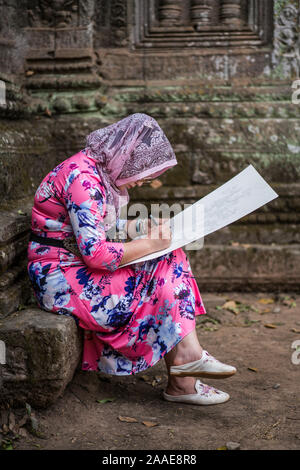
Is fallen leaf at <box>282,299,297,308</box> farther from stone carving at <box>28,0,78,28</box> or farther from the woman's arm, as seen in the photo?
stone carving at <box>28,0,78,28</box>

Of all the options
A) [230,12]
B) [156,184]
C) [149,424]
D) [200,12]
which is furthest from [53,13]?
[149,424]

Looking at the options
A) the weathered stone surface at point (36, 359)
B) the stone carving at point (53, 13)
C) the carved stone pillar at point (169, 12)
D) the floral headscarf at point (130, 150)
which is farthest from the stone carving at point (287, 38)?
the weathered stone surface at point (36, 359)

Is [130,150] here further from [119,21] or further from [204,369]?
[119,21]

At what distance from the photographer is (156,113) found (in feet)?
13.0

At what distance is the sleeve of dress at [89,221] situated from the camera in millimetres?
2156

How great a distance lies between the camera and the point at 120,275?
2.32 m

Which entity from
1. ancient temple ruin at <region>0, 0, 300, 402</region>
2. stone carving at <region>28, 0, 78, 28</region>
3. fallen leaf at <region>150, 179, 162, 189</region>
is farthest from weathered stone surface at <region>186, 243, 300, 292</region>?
stone carving at <region>28, 0, 78, 28</region>

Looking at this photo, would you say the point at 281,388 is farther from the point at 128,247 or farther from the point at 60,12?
the point at 60,12

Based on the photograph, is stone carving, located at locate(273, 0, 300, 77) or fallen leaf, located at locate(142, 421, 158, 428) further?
stone carving, located at locate(273, 0, 300, 77)

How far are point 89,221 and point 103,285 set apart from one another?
31cm

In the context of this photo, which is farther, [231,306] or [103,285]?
[231,306]

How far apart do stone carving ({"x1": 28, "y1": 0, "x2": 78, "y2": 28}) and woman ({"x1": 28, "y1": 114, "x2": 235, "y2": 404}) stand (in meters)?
2.03

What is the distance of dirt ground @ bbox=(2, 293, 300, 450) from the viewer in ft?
6.61

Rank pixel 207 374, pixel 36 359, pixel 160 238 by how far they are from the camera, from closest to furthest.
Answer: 1. pixel 36 359
2. pixel 207 374
3. pixel 160 238
